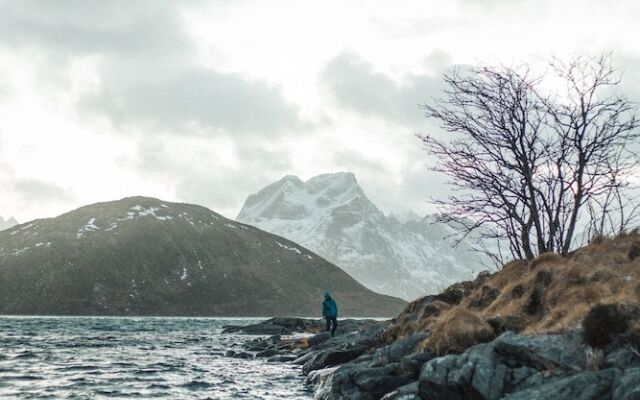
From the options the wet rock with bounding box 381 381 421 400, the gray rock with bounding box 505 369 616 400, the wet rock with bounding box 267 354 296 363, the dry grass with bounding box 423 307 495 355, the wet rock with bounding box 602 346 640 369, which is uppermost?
the dry grass with bounding box 423 307 495 355

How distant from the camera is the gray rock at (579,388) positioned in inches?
394

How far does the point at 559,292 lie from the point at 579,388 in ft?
18.7

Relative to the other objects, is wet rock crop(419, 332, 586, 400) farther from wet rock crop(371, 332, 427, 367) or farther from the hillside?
wet rock crop(371, 332, 427, 367)

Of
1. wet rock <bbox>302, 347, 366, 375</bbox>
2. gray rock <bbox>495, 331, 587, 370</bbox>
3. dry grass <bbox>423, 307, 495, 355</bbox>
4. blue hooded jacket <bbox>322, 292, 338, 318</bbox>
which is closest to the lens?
gray rock <bbox>495, 331, 587, 370</bbox>

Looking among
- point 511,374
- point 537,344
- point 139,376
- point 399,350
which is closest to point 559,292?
point 537,344

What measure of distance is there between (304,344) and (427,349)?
28117 mm

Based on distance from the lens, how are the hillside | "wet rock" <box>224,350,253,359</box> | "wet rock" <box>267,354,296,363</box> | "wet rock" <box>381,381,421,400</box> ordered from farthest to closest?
"wet rock" <box>224,350,253,359</box> → "wet rock" <box>267,354,296,363</box> → "wet rock" <box>381,381,421,400</box> → the hillside

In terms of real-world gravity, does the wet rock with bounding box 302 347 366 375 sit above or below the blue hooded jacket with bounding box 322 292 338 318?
below

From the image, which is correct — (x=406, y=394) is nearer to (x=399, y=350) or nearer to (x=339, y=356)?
(x=399, y=350)

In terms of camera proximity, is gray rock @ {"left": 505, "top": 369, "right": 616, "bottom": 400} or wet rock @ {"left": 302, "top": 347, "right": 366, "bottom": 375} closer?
gray rock @ {"left": 505, "top": 369, "right": 616, "bottom": 400}

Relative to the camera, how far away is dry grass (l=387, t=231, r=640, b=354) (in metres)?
13.4

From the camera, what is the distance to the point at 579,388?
10242 mm

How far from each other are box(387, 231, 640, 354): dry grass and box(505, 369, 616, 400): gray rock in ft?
6.48

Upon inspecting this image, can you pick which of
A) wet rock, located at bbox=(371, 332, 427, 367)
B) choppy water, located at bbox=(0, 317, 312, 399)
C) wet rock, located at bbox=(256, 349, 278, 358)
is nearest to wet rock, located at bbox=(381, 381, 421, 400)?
wet rock, located at bbox=(371, 332, 427, 367)
